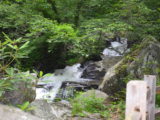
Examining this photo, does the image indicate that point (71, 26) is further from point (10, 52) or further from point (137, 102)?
point (137, 102)

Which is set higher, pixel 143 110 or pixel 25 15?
pixel 25 15

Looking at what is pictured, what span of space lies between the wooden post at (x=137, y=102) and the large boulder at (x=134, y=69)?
4668mm

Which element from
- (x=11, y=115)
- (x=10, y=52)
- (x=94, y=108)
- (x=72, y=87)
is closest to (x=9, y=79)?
(x=10, y=52)

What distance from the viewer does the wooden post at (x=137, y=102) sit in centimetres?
227

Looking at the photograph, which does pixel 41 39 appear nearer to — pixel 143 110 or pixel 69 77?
pixel 69 77

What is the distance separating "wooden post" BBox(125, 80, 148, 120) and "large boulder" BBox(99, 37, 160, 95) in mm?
4668

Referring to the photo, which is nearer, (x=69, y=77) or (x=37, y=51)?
(x=69, y=77)

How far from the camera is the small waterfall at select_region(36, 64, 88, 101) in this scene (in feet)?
26.7

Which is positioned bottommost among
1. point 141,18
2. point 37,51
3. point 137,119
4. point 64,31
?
point 137,119

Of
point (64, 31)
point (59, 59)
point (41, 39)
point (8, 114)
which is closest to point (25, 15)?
point (41, 39)

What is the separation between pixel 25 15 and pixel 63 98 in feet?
11.7

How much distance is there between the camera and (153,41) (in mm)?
7973

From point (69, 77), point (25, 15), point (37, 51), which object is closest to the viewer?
point (25, 15)

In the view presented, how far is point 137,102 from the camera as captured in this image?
2.28 metres
